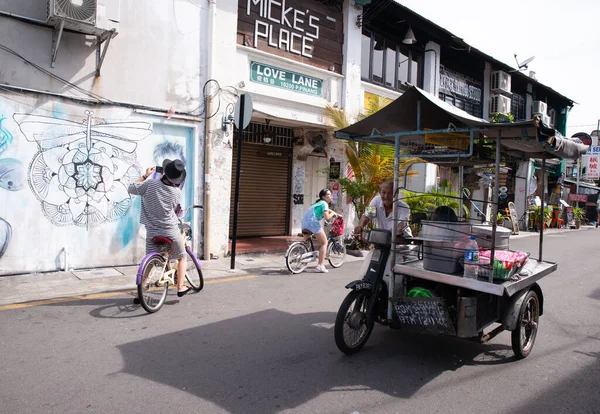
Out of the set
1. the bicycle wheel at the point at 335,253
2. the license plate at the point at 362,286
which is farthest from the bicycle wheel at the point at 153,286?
the bicycle wheel at the point at 335,253

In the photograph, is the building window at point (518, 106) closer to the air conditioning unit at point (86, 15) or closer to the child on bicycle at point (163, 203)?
the air conditioning unit at point (86, 15)

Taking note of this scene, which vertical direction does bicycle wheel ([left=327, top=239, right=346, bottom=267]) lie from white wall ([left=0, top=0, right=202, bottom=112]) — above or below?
below

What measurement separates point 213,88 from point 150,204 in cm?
439

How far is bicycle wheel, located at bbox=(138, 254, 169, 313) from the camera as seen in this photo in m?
5.40

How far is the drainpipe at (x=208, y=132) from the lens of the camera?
9125 mm

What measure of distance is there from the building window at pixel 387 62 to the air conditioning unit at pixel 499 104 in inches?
215

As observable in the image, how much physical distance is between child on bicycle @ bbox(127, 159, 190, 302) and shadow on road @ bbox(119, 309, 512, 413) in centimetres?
136

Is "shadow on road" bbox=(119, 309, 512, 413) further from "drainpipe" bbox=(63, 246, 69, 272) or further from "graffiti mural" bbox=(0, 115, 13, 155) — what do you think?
"graffiti mural" bbox=(0, 115, 13, 155)

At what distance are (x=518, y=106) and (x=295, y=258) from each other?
1925cm

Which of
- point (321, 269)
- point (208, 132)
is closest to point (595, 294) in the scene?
point (321, 269)

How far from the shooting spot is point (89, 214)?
7738mm

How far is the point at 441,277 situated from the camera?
4086 mm

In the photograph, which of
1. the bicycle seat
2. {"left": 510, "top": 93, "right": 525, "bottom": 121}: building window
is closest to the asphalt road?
the bicycle seat

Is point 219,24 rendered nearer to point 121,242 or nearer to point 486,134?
point 121,242
